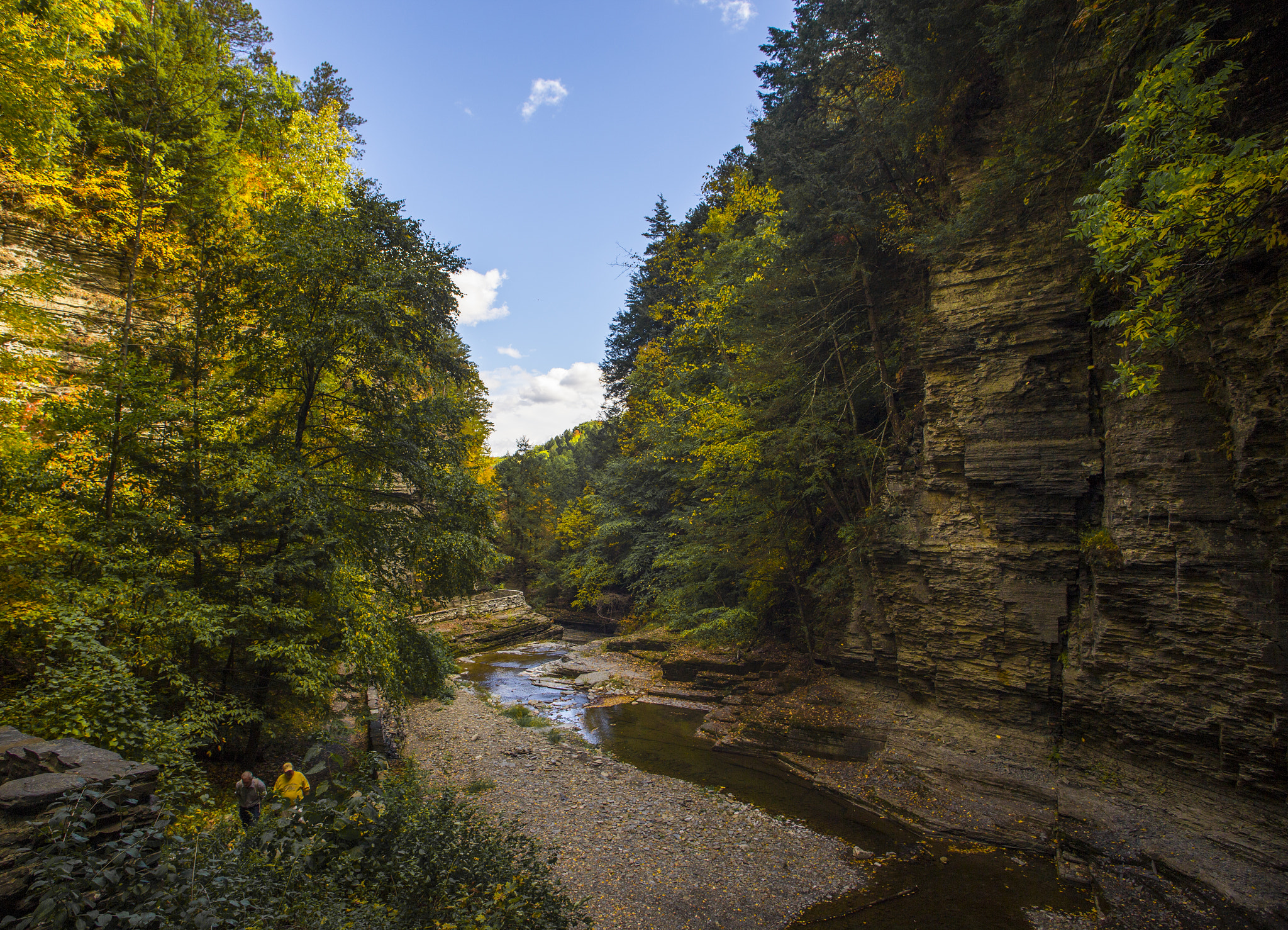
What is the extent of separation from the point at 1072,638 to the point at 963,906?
5089mm

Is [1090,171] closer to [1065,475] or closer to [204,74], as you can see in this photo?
[1065,475]

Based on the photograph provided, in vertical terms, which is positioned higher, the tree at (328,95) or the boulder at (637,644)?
the tree at (328,95)

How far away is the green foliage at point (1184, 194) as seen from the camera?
5.53 metres

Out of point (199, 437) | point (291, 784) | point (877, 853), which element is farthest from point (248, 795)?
point (877, 853)

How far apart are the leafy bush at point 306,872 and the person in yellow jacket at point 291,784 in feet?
2.81

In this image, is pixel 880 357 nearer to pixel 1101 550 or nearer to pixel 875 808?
pixel 1101 550

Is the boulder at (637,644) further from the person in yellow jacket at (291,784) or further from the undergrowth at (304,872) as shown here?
the person in yellow jacket at (291,784)

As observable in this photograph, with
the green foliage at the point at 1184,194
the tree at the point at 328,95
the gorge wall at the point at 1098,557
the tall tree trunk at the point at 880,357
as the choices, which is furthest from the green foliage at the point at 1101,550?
the tree at the point at 328,95

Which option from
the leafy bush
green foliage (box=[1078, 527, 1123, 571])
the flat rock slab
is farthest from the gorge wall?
the flat rock slab

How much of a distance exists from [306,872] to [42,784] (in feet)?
6.92

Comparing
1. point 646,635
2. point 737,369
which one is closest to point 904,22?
point 737,369

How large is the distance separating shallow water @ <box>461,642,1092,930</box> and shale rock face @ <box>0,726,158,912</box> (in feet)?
25.2

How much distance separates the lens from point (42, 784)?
366 cm

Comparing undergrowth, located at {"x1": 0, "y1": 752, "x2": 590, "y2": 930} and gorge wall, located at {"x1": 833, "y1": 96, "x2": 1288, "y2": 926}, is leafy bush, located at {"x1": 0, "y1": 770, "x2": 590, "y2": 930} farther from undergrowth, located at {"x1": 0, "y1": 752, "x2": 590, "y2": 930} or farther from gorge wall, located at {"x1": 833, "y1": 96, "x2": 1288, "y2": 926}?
gorge wall, located at {"x1": 833, "y1": 96, "x2": 1288, "y2": 926}
